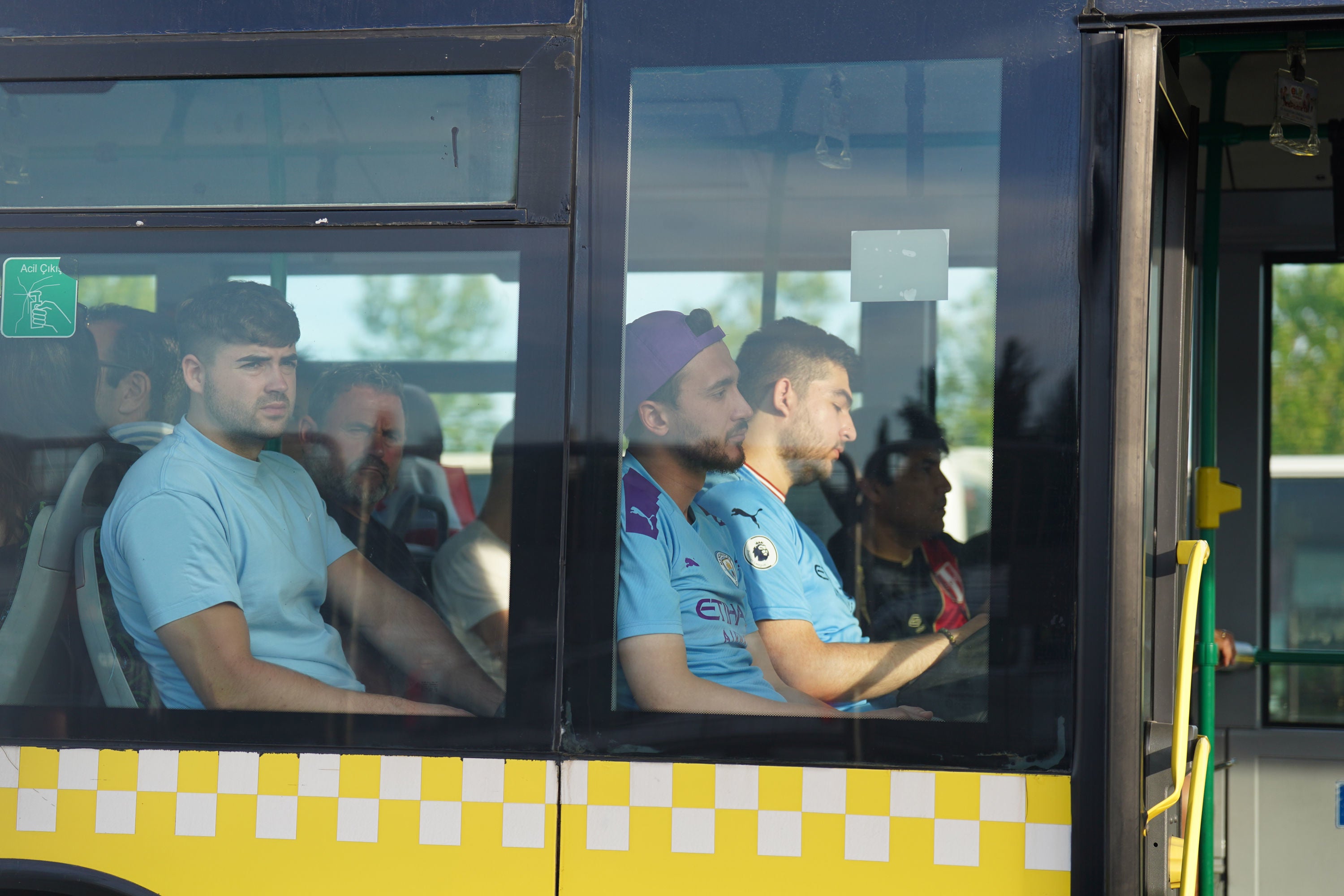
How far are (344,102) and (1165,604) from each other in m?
1.85

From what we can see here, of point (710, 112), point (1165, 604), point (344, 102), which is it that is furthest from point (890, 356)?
point (344, 102)

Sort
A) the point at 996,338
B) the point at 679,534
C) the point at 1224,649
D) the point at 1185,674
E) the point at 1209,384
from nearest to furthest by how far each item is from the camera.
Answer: the point at 1185,674 < the point at 996,338 < the point at 679,534 < the point at 1209,384 < the point at 1224,649

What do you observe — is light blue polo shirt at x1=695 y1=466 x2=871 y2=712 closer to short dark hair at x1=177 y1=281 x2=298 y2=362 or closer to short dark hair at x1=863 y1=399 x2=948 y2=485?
short dark hair at x1=863 y1=399 x2=948 y2=485

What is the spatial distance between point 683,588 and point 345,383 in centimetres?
75

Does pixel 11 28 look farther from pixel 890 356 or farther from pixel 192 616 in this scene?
pixel 890 356

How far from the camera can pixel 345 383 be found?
7.36 feet

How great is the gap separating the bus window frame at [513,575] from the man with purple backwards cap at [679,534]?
132 mm

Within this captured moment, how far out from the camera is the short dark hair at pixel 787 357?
6.92 ft

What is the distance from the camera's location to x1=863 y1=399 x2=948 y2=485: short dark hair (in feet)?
6.80

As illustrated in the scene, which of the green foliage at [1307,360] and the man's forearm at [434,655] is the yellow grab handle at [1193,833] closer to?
the man's forearm at [434,655]

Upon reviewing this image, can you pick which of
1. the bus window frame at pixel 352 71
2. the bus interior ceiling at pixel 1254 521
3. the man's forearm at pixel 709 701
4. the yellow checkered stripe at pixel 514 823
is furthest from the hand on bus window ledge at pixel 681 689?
the bus interior ceiling at pixel 1254 521

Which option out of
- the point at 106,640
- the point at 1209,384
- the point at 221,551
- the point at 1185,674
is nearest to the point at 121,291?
the point at 221,551

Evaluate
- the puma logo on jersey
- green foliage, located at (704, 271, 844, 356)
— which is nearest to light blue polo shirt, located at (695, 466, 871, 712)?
the puma logo on jersey

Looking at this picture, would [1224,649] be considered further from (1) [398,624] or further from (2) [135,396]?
(2) [135,396]
